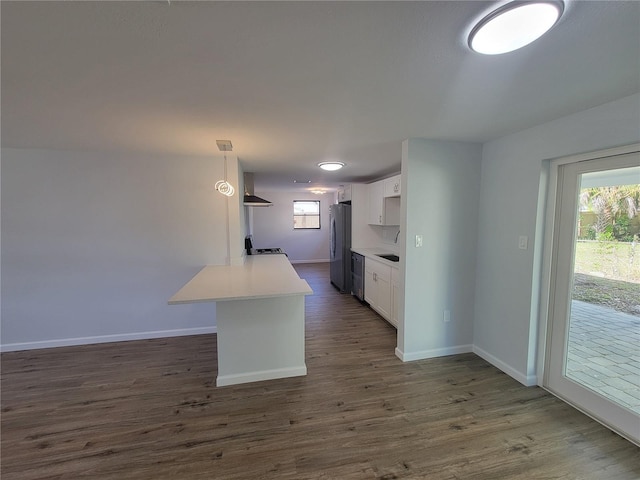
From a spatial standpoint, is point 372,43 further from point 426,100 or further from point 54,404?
point 54,404

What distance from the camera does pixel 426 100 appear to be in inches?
70.8

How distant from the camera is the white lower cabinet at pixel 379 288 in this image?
12.5 feet

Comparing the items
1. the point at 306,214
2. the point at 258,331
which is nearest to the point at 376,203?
the point at 258,331

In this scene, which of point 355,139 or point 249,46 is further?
point 355,139

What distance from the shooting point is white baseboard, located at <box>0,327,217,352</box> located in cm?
312

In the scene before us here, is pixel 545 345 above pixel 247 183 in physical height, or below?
below

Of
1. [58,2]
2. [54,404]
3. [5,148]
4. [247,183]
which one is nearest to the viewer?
[58,2]

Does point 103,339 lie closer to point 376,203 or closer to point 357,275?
point 357,275

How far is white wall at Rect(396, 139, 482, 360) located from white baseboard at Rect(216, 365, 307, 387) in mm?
1113

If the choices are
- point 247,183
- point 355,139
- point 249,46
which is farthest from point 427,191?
point 247,183

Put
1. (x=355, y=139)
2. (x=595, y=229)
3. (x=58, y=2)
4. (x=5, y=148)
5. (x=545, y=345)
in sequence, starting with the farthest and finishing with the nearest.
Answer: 1. (x=5, y=148)
2. (x=355, y=139)
3. (x=545, y=345)
4. (x=595, y=229)
5. (x=58, y=2)

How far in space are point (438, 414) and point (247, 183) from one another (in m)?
4.04

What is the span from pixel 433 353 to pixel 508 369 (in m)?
0.66

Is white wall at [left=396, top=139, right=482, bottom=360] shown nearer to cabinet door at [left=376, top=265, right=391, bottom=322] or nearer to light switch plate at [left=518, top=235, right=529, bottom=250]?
light switch plate at [left=518, top=235, right=529, bottom=250]
